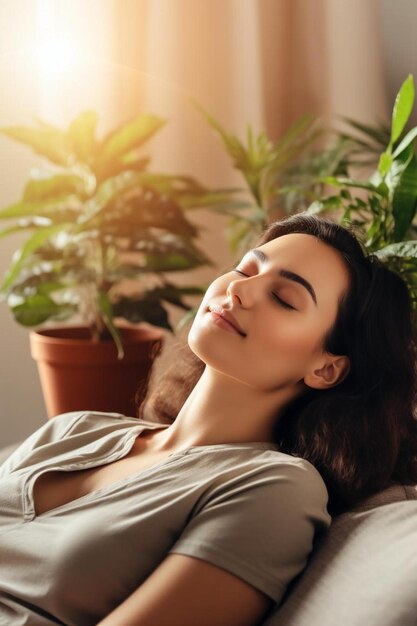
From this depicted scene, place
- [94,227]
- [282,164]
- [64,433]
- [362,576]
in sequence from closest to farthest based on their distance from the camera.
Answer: [362,576], [64,433], [94,227], [282,164]

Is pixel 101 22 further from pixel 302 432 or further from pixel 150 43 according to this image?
pixel 302 432

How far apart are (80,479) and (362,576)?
458 mm

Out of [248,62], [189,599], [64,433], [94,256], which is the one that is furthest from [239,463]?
[248,62]

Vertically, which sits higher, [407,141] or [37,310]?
[407,141]

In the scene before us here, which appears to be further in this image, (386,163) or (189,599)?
(386,163)

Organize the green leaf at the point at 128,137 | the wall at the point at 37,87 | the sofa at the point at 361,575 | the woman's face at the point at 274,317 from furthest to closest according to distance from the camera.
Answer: the wall at the point at 37,87 → the green leaf at the point at 128,137 → the woman's face at the point at 274,317 → the sofa at the point at 361,575

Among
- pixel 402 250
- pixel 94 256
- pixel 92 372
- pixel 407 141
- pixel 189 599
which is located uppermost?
pixel 407 141

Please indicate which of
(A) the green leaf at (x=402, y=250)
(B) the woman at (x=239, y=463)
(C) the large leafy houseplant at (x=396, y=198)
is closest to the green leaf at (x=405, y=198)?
(C) the large leafy houseplant at (x=396, y=198)

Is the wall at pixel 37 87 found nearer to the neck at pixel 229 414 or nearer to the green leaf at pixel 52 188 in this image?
the green leaf at pixel 52 188

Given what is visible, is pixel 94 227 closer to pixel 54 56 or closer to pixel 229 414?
pixel 54 56

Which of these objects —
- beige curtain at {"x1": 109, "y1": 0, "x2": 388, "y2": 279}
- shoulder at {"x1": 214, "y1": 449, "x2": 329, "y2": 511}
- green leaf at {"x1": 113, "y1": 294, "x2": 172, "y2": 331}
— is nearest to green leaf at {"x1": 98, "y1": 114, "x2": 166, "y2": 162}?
green leaf at {"x1": 113, "y1": 294, "x2": 172, "y2": 331}

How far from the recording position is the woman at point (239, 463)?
3.33 ft

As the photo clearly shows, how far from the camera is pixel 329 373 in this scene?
1.25m

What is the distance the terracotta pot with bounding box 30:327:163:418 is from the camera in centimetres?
220
